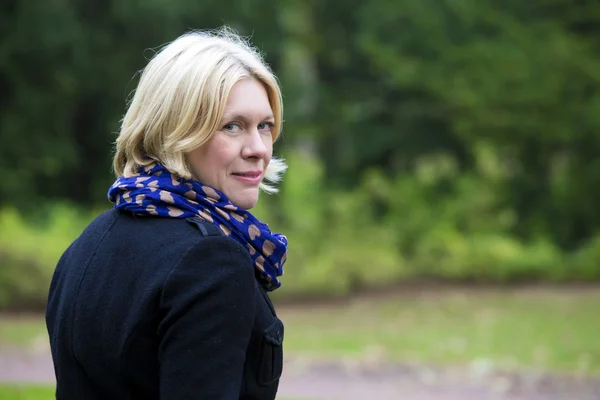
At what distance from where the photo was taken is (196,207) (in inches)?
69.9

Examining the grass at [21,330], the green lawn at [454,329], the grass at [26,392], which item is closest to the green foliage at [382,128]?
the grass at [21,330]

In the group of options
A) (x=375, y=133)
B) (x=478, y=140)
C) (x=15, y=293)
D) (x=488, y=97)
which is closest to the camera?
(x=15, y=293)

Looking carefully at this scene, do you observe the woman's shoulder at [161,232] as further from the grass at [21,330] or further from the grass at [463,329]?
the grass at [21,330]

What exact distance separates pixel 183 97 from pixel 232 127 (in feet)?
0.46

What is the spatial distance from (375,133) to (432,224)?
6.15ft

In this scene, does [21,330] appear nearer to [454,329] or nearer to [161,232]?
[454,329]

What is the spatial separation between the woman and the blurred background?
30.2 feet

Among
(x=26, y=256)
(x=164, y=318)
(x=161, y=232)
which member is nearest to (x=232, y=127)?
(x=161, y=232)

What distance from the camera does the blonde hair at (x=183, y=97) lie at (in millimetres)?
1777

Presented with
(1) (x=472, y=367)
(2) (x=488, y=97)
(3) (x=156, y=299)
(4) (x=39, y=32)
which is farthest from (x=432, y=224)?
(3) (x=156, y=299)

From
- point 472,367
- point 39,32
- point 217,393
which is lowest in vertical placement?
point 217,393

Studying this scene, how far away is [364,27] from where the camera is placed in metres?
14.8

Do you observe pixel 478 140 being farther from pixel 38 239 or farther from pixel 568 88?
pixel 38 239

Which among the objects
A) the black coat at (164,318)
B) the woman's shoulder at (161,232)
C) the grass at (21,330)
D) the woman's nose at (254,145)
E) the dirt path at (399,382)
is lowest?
the black coat at (164,318)
